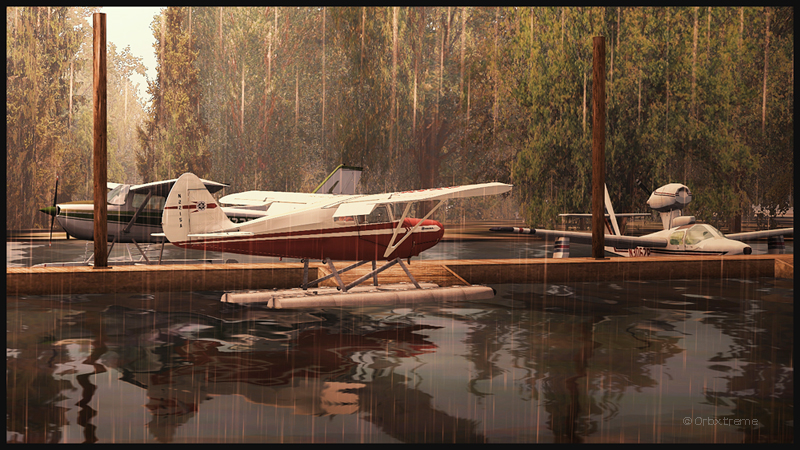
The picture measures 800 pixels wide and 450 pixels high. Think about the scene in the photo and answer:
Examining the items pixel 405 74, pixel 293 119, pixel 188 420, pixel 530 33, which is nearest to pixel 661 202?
pixel 530 33

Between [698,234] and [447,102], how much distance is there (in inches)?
1071

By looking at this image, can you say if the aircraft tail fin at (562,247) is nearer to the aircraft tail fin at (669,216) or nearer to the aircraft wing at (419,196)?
the aircraft tail fin at (669,216)

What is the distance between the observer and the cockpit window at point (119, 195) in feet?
56.5

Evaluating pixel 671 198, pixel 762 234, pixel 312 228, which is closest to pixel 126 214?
pixel 312 228

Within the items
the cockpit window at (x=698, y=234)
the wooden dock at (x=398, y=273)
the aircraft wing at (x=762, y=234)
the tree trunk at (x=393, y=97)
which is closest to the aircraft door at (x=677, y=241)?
the cockpit window at (x=698, y=234)

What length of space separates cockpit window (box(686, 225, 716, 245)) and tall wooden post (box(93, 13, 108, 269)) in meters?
13.6

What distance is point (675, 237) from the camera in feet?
60.3

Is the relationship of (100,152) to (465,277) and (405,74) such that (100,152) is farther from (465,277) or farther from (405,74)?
(405,74)

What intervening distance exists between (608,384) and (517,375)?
0.89m

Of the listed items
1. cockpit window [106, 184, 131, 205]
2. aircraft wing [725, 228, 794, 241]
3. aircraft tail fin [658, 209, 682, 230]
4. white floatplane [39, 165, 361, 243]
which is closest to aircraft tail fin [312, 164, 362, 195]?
white floatplane [39, 165, 361, 243]

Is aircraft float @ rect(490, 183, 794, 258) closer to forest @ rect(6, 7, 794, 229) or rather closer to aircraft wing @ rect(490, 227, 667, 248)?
aircraft wing @ rect(490, 227, 667, 248)

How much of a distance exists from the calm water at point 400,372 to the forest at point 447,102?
48.7ft

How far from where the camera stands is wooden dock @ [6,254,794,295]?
12.9m

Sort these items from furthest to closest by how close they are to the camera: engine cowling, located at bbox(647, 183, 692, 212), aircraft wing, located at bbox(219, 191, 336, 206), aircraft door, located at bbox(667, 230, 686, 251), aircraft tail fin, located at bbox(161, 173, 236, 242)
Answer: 1. engine cowling, located at bbox(647, 183, 692, 212)
2. aircraft door, located at bbox(667, 230, 686, 251)
3. aircraft wing, located at bbox(219, 191, 336, 206)
4. aircraft tail fin, located at bbox(161, 173, 236, 242)
